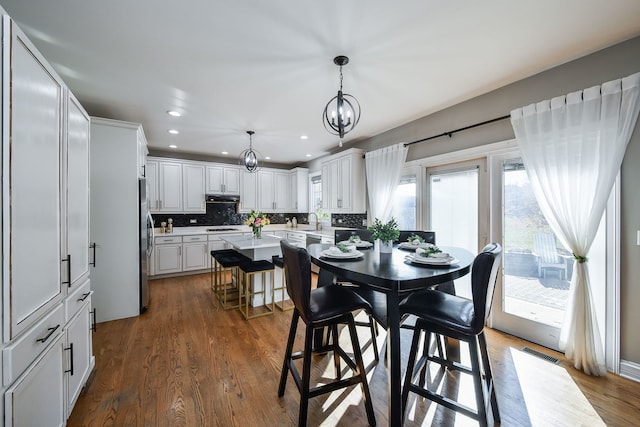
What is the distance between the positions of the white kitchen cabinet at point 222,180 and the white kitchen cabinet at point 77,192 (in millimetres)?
3689

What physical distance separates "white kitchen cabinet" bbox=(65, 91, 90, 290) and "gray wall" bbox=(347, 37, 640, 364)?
11.6 ft

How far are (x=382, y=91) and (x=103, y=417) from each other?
3529 millimetres

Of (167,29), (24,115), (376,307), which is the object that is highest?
(167,29)

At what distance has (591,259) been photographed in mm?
2113

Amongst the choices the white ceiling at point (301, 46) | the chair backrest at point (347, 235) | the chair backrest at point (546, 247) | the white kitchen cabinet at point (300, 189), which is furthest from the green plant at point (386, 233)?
the white kitchen cabinet at point (300, 189)

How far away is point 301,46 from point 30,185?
1849 millimetres

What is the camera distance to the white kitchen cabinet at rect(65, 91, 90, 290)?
61.2 inches

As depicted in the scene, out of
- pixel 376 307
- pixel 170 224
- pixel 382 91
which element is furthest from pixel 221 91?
pixel 170 224

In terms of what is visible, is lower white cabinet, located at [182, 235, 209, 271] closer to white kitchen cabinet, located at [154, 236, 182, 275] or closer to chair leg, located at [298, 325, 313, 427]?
white kitchen cabinet, located at [154, 236, 182, 275]

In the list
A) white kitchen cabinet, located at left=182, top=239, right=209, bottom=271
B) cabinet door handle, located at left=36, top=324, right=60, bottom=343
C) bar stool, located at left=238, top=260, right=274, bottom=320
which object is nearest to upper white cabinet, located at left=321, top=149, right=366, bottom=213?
bar stool, located at left=238, top=260, right=274, bottom=320

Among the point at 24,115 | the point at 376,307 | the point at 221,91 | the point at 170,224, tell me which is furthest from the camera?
the point at 170,224

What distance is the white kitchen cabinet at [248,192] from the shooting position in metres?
5.98

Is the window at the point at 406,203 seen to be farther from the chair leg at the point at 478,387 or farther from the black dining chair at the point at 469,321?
the chair leg at the point at 478,387

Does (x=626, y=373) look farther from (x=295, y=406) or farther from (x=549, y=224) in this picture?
(x=295, y=406)
